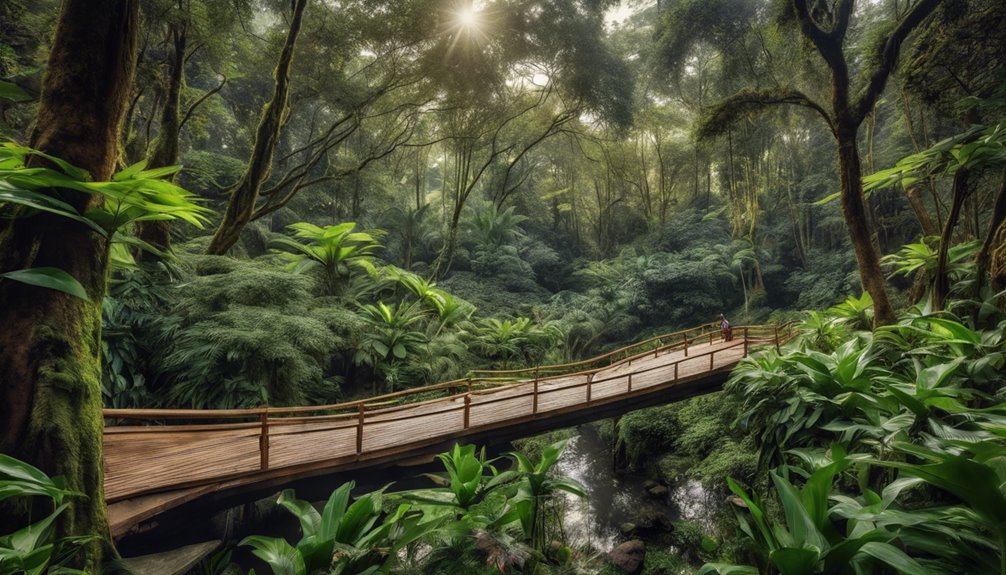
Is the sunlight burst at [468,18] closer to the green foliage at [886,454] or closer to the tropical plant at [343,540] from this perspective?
the green foliage at [886,454]

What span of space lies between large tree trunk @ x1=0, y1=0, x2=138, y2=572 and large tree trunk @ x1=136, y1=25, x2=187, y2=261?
4.67m

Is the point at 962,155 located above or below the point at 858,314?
above

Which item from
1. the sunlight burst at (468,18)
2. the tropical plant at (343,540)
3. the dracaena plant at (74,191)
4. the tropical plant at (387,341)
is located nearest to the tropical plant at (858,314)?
the tropical plant at (343,540)

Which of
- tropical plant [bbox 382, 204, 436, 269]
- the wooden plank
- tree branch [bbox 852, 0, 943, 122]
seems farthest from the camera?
tropical plant [bbox 382, 204, 436, 269]

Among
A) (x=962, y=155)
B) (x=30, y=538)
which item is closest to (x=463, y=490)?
(x=30, y=538)

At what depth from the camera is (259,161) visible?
6441mm

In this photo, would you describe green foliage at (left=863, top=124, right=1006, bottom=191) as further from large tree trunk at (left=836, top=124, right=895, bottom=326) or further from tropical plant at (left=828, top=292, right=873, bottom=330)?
tropical plant at (left=828, top=292, right=873, bottom=330)

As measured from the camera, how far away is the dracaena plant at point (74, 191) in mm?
1789

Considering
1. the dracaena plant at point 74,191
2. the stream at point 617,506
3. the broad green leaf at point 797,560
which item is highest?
the dracaena plant at point 74,191

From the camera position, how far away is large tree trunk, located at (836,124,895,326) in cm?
460

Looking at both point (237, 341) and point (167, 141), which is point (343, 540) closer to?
point (237, 341)

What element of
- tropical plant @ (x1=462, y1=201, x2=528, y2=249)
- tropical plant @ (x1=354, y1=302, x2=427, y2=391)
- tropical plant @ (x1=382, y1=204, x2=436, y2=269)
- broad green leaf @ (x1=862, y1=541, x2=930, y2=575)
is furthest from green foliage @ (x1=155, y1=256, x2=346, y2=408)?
tropical plant @ (x1=462, y1=201, x2=528, y2=249)

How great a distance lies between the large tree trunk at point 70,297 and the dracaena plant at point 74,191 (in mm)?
122

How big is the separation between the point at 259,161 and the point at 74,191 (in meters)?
4.88
